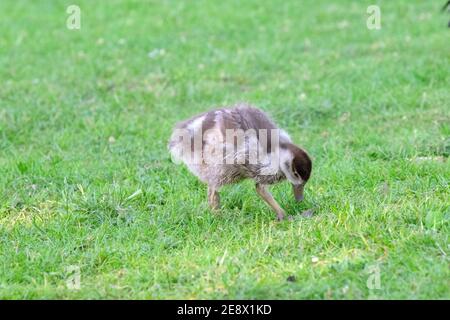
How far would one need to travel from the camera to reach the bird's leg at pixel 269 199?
6.14 meters

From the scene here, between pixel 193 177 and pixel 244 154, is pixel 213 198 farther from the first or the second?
pixel 193 177

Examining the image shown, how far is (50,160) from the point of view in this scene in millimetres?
7871

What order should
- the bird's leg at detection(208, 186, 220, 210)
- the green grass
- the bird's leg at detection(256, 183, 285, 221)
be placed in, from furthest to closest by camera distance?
1. the bird's leg at detection(208, 186, 220, 210)
2. the bird's leg at detection(256, 183, 285, 221)
3. the green grass

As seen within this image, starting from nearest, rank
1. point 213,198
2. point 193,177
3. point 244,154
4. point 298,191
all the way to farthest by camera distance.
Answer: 1. point 244,154
2. point 298,191
3. point 213,198
4. point 193,177

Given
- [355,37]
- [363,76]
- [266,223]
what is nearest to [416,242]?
[266,223]

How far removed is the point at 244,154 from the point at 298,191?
53cm

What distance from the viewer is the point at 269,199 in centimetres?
621

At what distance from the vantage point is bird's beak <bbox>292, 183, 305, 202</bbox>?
6.26m

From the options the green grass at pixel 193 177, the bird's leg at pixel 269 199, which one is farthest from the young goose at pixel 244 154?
the green grass at pixel 193 177

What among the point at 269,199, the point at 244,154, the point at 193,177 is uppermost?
the point at 244,154

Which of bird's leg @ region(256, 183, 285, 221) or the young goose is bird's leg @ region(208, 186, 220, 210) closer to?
the young goose

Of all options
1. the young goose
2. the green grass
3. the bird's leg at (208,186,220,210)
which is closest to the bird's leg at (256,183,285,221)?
the young goose

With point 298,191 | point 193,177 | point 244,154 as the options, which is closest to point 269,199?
point 298,191

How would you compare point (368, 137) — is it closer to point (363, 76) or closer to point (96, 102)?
point (363, 76)
